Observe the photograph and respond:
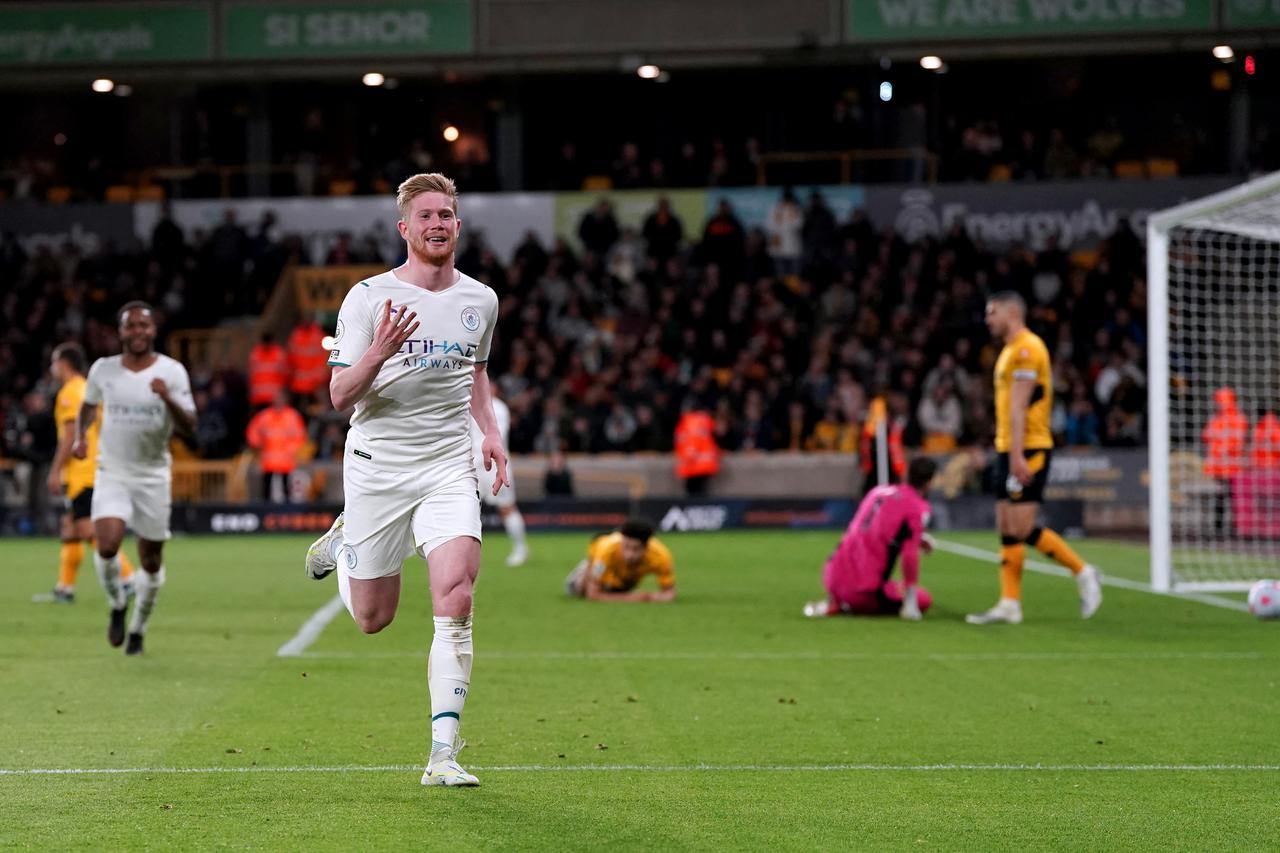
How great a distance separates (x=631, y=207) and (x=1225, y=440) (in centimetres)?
1454

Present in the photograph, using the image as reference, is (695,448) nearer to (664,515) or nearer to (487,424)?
(664,515)

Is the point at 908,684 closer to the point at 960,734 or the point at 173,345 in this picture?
the point at 960,734

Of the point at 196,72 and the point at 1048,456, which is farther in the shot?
the point at 196,72

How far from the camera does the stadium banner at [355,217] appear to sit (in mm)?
32969

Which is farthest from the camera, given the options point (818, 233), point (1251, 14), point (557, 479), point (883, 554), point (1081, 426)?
point (818, 233)

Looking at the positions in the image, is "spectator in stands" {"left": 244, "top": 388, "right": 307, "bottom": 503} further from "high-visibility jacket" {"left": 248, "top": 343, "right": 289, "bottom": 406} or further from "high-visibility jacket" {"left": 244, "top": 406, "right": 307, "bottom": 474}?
"high-visibility jacket" {"left": 248, "top": 343, "right": 289, "bottom": 406}

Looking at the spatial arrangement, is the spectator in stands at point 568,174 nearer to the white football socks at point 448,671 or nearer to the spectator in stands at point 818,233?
the spectator in stands at point 818,233

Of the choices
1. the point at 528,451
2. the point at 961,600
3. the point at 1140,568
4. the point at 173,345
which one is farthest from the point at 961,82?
the point at 961,600

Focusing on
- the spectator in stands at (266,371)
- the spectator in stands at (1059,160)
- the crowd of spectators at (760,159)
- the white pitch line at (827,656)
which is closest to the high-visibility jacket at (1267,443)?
the white pitch line at (827,656)

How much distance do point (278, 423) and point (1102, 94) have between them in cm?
1968

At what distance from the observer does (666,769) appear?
6.87m

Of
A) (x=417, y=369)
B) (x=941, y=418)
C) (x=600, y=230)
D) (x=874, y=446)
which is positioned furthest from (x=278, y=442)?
(x=417, y=369)

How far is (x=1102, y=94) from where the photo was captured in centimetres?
3644

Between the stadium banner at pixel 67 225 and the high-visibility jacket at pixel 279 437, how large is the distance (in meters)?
8.89
